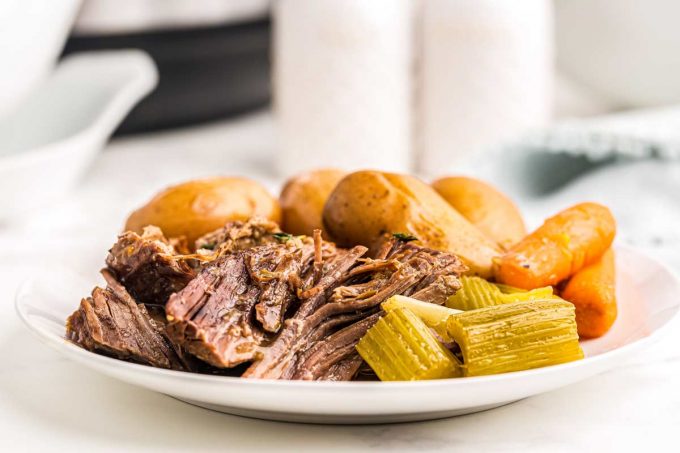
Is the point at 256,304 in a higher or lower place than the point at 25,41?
lower

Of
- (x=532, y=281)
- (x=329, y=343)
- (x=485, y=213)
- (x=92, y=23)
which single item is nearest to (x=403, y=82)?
(x=92, y=23)

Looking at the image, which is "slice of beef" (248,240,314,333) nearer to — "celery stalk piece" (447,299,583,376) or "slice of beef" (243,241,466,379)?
"slice of beef" (243,241,466,379)

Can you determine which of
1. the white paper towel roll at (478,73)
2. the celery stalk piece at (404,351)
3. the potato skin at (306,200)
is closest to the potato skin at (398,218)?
the potato skin at (306,200)

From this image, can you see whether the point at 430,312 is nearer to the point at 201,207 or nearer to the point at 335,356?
the point at 335,356

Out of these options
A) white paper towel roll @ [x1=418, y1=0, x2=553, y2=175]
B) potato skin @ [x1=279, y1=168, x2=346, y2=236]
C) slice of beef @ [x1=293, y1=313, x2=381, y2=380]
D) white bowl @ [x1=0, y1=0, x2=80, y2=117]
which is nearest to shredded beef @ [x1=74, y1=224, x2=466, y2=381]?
slice of beef @ [x1=293, y1=313, x2=381, y2=380]

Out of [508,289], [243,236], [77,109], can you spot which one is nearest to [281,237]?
[243,236]

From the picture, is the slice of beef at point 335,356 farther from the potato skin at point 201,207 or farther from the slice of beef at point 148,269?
the potato skin at point 201,207
